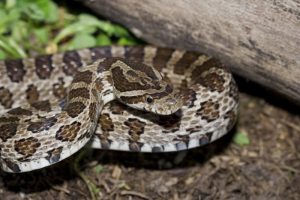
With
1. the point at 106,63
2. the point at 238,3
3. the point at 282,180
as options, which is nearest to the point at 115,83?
the point at 106,63

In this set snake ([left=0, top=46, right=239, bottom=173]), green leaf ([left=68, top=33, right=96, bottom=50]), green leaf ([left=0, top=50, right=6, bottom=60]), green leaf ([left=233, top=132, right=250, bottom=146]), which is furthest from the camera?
green leaf ([left=68, top=33, right=96, bottom=50])

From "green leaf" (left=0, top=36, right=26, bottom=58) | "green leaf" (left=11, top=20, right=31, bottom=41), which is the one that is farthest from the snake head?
"green leaf" (left=11, top=20, right=31, bottom=41)

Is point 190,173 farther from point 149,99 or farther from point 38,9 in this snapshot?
point 38,9

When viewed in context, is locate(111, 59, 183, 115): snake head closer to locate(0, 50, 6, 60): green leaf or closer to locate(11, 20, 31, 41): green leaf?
locate(0, 50, 6, 60): green leaf

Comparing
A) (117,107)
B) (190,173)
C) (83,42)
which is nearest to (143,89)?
(117,107)

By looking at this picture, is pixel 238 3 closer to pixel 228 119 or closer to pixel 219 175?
pixel 228 119

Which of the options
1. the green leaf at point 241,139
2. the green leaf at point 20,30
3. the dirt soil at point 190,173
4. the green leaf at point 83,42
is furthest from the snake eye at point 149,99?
the green leaf at point 20,30
